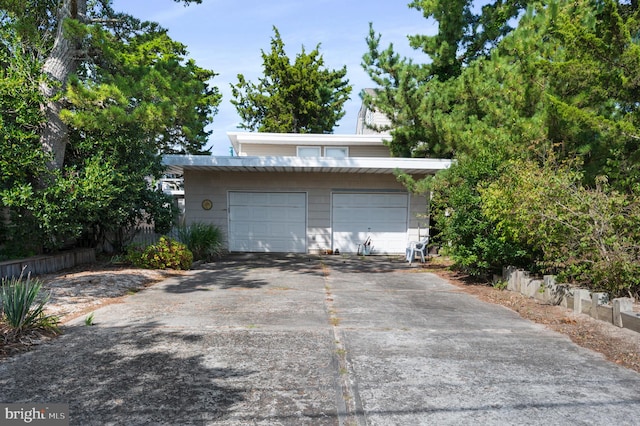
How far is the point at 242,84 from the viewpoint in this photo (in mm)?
28656

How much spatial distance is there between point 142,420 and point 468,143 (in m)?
8.92

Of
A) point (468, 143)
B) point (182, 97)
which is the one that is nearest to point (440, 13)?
point (468, 143)

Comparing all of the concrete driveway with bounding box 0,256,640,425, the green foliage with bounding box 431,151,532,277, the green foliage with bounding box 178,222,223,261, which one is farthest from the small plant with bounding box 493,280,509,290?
the green foliage with bounding box 178,222,223,261

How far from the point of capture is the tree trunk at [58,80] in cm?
819

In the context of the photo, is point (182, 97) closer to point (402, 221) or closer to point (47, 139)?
point (47, 139)

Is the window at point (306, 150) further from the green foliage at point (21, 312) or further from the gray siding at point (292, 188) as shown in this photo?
the green foliage at point (21, 312)

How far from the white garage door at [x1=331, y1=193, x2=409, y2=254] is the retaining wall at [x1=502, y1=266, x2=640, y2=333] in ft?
17.8

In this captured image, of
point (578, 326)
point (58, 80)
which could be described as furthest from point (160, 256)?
point (578, 326)

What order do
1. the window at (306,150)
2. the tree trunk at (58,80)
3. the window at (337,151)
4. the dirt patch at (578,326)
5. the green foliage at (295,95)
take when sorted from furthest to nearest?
1. the green foliage at (295,95)
2. the window at (337,151)
3. the window at (306,150)
4. the tree trunk at (58,80)
5. the dirt patch at (578,326)

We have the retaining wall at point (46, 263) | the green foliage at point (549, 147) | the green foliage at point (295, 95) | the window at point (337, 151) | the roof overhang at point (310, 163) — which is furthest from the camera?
the green foliage at point (295, 95)

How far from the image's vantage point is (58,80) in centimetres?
839

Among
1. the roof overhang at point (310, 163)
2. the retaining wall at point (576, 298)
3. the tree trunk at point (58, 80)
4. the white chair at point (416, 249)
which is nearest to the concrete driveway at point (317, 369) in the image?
the retaining wall at point (576, 298)

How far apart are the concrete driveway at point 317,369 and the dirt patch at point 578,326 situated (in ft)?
0.66

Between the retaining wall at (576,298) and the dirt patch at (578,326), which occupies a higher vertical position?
the retaining wall at (576,298)
